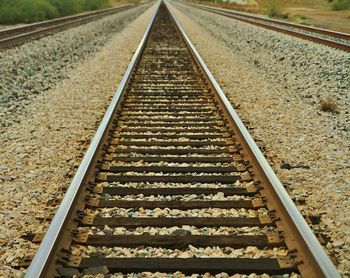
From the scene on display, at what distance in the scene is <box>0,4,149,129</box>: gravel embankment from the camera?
322 inches

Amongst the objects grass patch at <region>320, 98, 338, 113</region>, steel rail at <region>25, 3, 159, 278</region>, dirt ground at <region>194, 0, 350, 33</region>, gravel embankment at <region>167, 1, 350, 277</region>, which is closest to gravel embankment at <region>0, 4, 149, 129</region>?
steel rail at <region>25, 3, 159, 278</region>

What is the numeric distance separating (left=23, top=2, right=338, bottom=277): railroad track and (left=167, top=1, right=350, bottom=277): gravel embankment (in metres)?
0.38

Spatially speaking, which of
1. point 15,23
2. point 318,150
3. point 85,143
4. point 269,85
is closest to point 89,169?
point 85,143

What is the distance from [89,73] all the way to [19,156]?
19.1ft

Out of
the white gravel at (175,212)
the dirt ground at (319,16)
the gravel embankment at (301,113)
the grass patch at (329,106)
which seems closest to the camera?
the white gravel at (175,212)

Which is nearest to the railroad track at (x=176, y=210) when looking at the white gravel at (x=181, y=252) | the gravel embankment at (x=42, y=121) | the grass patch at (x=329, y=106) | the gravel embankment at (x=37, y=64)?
the white gravel at (x=181, y=252)

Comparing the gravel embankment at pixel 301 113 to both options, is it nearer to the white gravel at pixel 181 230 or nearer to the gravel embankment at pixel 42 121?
the white gravel at pixel 181 230

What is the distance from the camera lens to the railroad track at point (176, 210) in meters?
3.05

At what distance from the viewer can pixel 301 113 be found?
7.24 meters

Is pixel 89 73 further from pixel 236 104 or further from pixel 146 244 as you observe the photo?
pixel 146 244

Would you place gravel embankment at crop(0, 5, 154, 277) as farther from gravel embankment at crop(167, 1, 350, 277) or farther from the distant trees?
the distant trees

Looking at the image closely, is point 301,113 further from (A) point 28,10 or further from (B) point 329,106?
(A) point 28,10

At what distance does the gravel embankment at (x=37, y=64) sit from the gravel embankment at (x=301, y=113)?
405 centimetres

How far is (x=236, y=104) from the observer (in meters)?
7.64
